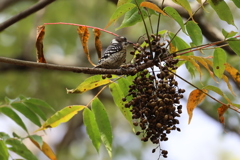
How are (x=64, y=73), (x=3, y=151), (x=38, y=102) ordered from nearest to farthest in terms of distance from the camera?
(x=3, y=151)
(x=38, y=102)
(x=64, y=73)

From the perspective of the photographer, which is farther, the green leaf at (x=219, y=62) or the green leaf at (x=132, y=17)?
the green leaf at (x=132, y=17)

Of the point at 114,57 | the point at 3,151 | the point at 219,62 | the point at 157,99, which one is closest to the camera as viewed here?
the point at 157,99

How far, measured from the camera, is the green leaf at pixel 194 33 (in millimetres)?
2557

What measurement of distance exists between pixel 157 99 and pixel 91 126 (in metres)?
0.75

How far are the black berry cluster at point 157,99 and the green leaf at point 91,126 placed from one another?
482 millimetres

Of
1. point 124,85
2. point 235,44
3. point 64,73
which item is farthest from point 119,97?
point 64,73

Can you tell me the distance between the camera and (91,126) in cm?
292

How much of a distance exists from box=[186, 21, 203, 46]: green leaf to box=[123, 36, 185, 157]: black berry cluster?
7.6 inches

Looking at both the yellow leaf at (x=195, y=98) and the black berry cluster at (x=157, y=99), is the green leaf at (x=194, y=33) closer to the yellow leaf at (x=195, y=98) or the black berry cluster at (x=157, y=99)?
the black berry cluster at (x=157, y=99)

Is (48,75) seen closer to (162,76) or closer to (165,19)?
(165,19)

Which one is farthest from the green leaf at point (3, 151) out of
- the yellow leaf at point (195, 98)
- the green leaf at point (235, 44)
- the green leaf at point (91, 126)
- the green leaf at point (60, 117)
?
the green leaf at point (235, 44)

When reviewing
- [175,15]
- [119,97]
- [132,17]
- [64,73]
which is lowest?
[119,97]

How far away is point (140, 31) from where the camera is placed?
8.52 meters

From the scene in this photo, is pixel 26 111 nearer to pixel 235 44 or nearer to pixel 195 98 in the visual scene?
pixel 195 98
